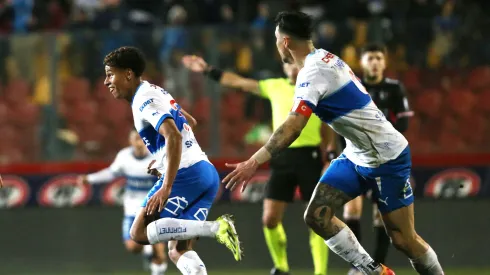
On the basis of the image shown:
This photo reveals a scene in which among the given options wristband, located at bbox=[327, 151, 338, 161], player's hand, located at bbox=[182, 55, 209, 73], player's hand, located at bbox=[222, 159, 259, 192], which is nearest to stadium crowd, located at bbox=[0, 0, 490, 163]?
wristband, located at bbox=[327, 151, 338, 161]

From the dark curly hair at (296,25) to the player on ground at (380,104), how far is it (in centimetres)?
266

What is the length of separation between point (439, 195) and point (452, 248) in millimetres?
730

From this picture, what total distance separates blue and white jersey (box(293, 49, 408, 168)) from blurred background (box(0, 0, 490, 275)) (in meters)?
4.84

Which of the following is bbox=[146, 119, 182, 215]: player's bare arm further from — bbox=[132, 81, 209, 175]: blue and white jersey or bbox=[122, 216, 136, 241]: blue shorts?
bbox=[122, 216, 136, 241]: blue shorts

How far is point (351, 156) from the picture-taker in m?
7.35

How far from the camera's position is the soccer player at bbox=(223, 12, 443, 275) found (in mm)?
6953

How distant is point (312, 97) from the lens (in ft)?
22.0

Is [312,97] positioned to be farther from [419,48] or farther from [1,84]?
[1,84]

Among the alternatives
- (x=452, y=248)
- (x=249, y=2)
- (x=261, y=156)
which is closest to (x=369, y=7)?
(x=249, y=2)

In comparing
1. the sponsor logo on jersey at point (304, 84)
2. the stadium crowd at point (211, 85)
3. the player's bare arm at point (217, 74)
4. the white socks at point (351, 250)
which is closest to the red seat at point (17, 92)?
the stadium crowd at point (211, 85)

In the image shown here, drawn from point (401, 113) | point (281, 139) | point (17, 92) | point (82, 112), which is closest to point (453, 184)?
point (401, 113)

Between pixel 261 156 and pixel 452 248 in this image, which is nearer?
pixel 261 156

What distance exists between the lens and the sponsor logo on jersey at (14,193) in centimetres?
1257

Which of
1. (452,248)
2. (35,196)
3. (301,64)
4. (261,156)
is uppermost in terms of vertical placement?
(301,64)
